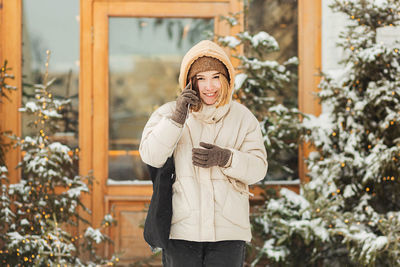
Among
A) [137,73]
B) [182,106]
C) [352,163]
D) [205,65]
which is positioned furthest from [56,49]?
[182,106]

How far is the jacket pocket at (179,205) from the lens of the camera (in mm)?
2824

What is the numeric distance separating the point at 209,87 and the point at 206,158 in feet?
1.31

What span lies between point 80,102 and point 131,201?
3.84ft

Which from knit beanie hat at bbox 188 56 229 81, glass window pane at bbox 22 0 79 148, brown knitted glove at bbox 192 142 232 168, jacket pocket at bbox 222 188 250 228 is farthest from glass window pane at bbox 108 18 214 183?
brown knitted glove at bbox 192 142 232 168

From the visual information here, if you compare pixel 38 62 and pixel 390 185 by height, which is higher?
pixel 38 62

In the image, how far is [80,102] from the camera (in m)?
5.88

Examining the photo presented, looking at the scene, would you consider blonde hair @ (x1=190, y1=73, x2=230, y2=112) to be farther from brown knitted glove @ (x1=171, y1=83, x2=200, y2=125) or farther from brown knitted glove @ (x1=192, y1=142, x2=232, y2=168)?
brown knitted glove @ (x1=192, y1=142, x2=232, y2=168)

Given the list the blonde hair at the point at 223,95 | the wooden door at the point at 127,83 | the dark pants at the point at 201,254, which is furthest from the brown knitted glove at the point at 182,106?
A: the wooden door at the point at 127,83

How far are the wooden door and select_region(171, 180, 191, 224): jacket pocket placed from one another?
118 inches

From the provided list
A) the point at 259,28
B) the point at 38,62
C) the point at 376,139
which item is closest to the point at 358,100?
the point at 376,139

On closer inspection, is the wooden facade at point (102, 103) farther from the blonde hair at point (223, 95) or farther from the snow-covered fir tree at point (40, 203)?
the blonde hair at point (223, 95)

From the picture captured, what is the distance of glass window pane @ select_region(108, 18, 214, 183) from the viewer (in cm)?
592

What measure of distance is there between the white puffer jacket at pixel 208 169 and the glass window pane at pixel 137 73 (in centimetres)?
302

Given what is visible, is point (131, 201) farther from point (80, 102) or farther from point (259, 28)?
point (259, 28)
